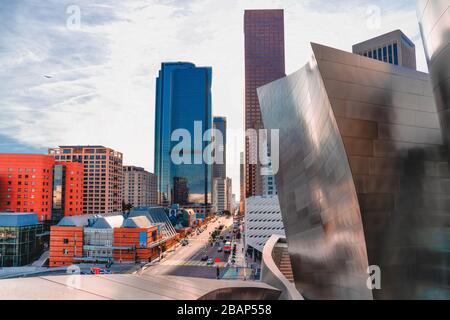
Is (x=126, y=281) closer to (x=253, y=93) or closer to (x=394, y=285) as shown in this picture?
(x=394, y=285)

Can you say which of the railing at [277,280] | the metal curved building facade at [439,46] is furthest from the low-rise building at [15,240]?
the metal curved building facade at [439,46]

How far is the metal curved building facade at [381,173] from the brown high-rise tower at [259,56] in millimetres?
167271

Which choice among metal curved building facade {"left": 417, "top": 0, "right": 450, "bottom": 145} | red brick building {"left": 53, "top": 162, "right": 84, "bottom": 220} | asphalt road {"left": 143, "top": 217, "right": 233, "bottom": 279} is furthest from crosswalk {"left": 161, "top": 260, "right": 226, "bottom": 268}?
A: metal curved building facade {"left": 417, "top": 0, "right": 450, "bottom": 145}

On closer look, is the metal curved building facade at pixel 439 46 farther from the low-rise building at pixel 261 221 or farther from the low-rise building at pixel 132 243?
the low-rise building at pixel 261 221

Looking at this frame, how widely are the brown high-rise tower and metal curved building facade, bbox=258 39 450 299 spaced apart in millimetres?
167271

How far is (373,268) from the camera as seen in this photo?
10750mm

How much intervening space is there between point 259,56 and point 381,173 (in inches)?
7570

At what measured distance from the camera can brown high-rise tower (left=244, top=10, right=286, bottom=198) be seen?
184375mm

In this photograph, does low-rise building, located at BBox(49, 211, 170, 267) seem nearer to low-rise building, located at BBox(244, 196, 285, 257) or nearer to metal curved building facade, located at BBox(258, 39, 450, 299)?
low-rise building, located at BBox(244, 196, 285, 257)

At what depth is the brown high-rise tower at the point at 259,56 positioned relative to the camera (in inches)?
7259

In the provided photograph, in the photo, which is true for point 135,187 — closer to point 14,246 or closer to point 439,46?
point 14,246

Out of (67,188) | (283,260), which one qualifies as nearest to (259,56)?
(67,188)

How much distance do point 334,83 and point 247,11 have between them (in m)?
206

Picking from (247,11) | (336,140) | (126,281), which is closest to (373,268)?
(336,140)
